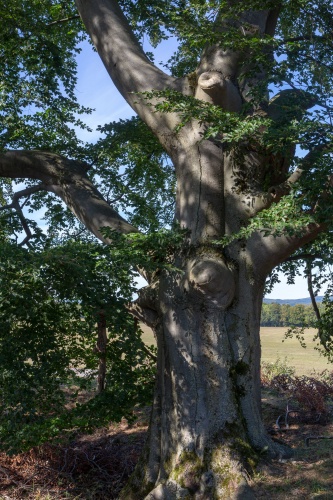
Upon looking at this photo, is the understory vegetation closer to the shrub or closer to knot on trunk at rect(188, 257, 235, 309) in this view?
knot on trunk at rect(188, 257, 235, 309)

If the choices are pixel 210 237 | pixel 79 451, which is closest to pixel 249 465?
pixel 210 237

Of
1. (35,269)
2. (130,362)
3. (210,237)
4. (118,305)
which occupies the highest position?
(210,237)

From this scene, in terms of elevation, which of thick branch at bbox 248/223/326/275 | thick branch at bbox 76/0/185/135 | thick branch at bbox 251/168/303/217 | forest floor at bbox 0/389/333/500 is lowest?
forest floor at bbox 0/389/333/500

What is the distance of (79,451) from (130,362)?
248cm

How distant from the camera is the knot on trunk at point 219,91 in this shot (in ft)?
24.3

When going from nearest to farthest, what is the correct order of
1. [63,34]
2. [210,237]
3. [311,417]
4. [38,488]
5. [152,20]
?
[210,237] → [38,488] → [311,417] → [152,20] → [63,34]

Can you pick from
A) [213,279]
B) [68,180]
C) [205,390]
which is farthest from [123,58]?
[205,390]

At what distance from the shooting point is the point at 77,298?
6.82m

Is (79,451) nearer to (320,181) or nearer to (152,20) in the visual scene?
(320,181)

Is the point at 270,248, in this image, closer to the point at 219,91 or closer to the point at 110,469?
the point at 219,91

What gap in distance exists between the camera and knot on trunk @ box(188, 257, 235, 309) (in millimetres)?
6777

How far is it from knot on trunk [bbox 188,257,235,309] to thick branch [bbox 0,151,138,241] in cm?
181

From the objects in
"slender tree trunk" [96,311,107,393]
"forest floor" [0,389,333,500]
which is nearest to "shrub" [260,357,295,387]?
"forest floor" [0,389,333,500]

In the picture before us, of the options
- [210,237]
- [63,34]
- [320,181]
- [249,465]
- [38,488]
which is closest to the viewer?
[320,181]
